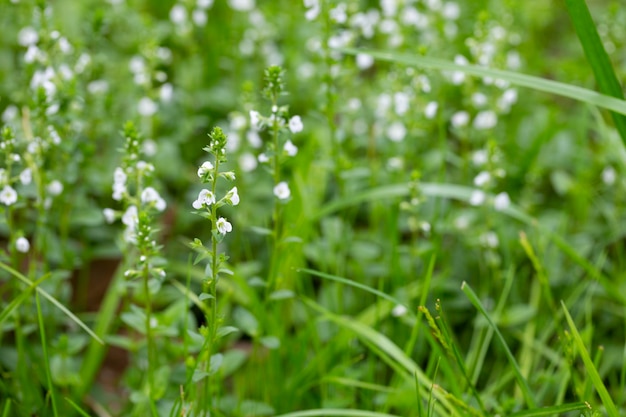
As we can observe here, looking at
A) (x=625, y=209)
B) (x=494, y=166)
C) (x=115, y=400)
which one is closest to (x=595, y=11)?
(x=625, y=209)

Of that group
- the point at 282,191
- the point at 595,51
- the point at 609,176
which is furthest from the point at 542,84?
the point at 609,176

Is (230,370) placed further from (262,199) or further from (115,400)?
(262,199)

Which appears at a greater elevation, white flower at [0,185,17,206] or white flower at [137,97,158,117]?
white flower at [137,97,158,117]

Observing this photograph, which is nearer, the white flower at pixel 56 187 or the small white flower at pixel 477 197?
the white flower at pixel 56 187

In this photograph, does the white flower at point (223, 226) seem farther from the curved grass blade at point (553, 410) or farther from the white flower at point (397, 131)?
the white flower at point (397, 131)

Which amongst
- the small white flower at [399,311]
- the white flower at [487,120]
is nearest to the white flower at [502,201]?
the white flower at [487,120]

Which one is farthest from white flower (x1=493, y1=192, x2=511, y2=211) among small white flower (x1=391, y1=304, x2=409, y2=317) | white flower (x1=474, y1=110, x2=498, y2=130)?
small white flower (x1=391, y1=304, x2=409, y2=317)

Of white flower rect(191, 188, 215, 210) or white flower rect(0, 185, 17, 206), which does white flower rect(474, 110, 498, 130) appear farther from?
white flower rect(0, 185, 17, 206)

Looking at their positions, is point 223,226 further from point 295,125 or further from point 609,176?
point 609,176
